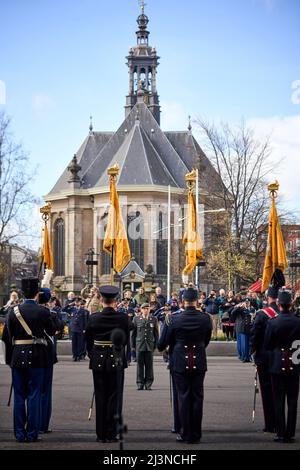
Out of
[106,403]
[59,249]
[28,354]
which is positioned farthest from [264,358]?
[59,249]

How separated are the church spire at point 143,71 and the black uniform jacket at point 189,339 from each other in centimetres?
8802

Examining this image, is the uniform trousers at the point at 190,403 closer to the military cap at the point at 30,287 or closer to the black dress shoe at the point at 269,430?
the black dress shoe at the point at 269,430

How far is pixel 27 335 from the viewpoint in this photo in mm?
12406

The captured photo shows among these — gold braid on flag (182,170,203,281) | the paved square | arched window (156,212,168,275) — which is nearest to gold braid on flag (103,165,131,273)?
gold braid on flag (182,170,203,281)

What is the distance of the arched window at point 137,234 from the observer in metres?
82.3

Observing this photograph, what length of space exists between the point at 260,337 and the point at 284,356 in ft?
2.32

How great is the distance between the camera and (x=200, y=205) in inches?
2606

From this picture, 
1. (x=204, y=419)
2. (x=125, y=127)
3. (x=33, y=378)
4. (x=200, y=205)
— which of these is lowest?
(x=204, y=419)

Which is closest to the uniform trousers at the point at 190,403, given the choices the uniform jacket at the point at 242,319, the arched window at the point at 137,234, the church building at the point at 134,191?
the uniform jacket at the point at 242,319

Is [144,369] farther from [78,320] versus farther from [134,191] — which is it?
[134,191]

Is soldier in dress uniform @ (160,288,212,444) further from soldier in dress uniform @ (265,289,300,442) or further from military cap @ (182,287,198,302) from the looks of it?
soldier in dress uniform @ (265,289,300,442)

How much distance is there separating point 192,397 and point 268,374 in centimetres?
144
